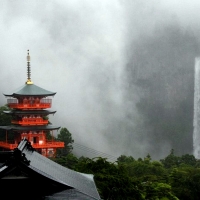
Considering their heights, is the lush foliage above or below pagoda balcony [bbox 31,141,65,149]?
above

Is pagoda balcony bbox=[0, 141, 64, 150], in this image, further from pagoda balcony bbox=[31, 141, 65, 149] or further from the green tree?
the green tree

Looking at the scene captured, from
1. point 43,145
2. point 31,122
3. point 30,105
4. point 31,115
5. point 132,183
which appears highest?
point 30,105

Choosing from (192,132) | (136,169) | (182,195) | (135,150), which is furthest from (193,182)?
(192,132)

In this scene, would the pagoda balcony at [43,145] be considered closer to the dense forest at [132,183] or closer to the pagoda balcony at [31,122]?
the pagoda balcony at [31,122]

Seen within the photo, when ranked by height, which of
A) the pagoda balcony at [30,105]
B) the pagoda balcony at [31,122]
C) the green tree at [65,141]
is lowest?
the green tree at [65,141]

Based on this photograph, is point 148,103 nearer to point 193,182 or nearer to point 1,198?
point 193,182

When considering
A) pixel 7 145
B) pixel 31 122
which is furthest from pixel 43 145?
pixel 7 145

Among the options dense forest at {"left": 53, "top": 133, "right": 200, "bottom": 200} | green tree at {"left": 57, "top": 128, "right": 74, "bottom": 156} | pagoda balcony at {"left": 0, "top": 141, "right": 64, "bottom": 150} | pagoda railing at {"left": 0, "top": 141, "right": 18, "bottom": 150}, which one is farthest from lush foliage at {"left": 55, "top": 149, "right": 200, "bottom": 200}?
green tree at {"left": 57, "top": 128, "right": 74, "bottom": 156}

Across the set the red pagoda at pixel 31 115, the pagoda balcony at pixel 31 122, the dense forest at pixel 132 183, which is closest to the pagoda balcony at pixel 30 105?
the red pagoda at pixel 31 115

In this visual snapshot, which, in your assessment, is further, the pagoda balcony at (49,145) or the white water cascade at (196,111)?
the white water cascade at (196,111)

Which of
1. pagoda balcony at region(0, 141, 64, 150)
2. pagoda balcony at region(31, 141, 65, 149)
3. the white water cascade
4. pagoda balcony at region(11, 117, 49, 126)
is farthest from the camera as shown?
the white water cascade

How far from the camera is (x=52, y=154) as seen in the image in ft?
156

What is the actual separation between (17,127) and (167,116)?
2048cm

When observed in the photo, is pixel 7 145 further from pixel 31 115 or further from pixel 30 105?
pixel 30 105
